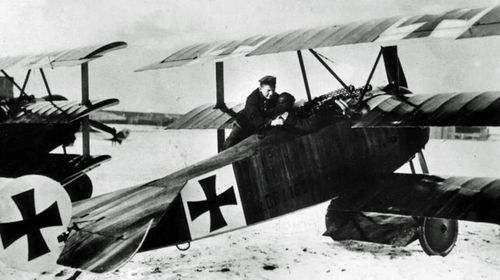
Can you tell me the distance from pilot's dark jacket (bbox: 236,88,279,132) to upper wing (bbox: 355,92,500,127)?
968 millimetres

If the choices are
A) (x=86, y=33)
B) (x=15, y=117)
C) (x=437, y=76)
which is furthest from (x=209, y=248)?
(x=86, y=33)

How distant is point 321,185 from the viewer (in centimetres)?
536

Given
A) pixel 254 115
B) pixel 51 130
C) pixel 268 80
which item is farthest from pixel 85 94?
pixel 268 80

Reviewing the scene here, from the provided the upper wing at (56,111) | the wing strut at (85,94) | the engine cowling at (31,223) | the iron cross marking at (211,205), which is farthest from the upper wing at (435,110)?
the wing strut at (85,94)

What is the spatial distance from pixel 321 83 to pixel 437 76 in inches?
60.5

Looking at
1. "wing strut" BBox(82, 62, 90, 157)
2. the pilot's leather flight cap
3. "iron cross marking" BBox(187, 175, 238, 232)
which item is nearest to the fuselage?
"iron cross marking" BBox(187, 175, 238, 232)

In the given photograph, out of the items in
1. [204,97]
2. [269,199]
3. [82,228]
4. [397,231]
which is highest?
[204,97]

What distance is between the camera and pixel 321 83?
710 centimetres

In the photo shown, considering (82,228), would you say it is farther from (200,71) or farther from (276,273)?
(200,71)

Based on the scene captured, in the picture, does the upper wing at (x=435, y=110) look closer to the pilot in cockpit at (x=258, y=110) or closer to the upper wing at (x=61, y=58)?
the pilot in cockpit at (x=258, y=110)

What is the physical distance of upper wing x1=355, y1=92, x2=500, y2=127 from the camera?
4.61m

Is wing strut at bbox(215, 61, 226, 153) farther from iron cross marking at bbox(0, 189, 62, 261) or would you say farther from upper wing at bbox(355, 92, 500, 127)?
iron cross marking at bbox(0, 189, 62, 261)

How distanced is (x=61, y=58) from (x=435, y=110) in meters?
5.15

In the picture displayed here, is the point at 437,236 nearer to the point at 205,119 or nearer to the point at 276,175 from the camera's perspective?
the point at 276,175
